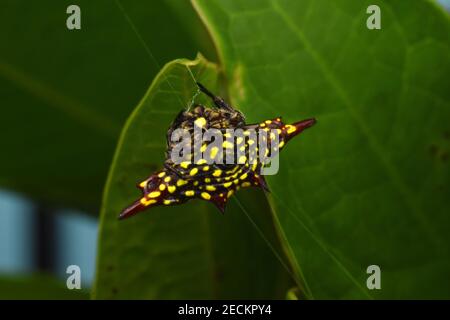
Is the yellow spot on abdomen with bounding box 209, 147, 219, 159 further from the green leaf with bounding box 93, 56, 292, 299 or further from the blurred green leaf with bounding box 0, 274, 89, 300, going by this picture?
the blurred green leaf with bounding box 0, 274, 89, 300

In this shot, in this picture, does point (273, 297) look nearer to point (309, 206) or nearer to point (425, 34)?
point (309, 206)

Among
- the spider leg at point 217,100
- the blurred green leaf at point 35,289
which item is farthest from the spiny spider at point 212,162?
the blurred green leaf at point 35,289

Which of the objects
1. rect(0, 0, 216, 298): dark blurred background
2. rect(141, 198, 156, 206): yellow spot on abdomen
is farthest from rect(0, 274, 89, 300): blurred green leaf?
rect(141, 198, 156, 206): yellow spot on abdomen

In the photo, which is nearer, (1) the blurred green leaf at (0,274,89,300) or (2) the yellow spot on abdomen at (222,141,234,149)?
(2) the yellow spot on abdomen at (222,141,234,149)

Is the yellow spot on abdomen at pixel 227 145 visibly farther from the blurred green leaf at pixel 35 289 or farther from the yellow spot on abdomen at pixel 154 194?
the blurred green leaf at pixel 35 289

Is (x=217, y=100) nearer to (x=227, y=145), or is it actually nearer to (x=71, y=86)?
(x=227, y=145)

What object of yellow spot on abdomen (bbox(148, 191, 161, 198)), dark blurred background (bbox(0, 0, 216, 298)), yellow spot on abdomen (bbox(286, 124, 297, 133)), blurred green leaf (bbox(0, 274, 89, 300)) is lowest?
blurred green leaf (bbox(0, 274, 89, 300))

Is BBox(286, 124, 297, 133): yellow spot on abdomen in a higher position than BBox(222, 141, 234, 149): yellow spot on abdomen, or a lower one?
higher
